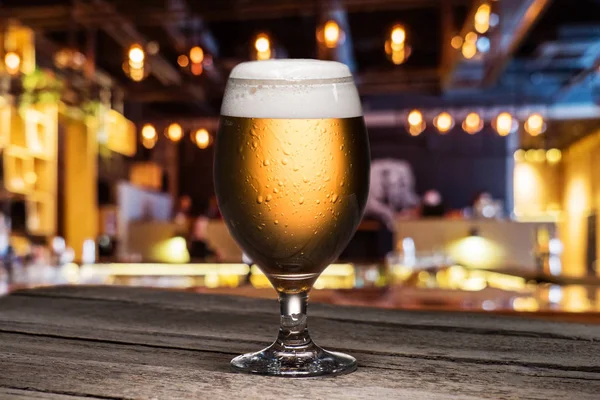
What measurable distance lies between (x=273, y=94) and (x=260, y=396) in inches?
8.4

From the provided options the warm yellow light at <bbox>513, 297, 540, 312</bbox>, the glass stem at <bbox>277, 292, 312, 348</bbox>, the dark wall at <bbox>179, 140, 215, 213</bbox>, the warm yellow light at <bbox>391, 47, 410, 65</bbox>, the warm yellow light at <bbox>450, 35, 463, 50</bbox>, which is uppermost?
the warm yellow light at <bbox>450, 35, 463, 50</bbox>

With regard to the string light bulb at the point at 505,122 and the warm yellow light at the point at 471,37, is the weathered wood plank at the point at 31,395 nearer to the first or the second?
the warm yellow light at the point at 471,37

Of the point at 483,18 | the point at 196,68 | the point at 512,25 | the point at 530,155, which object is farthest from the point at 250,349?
the point at 530,155

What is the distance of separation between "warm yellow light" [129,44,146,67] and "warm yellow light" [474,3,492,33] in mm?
3002

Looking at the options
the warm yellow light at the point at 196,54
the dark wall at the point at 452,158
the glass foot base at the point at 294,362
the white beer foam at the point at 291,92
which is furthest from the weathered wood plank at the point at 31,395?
the dark wall at the point at 452,158

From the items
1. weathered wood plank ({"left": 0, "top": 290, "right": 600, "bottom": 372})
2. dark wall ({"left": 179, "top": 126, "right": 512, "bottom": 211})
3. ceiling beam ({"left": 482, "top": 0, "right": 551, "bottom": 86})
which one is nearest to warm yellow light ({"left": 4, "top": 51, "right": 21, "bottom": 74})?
ceiling beam ({"left": 482, "top": 0, "right": 551, "bottom": 86})

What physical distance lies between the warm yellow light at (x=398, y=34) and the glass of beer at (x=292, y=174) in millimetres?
6405

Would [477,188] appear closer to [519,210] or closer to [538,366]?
[519,210]

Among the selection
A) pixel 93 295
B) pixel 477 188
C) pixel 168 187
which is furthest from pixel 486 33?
pixel 168 187

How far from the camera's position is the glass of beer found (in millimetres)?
475

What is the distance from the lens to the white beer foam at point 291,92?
49 cm

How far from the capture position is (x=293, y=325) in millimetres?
474

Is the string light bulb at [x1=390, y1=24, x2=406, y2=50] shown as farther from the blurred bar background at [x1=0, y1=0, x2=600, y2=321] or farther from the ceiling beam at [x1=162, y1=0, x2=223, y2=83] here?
the ceiling beam at [x1=162, y1=0, x2=223, y2=83]

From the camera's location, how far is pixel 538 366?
435 millimetres
